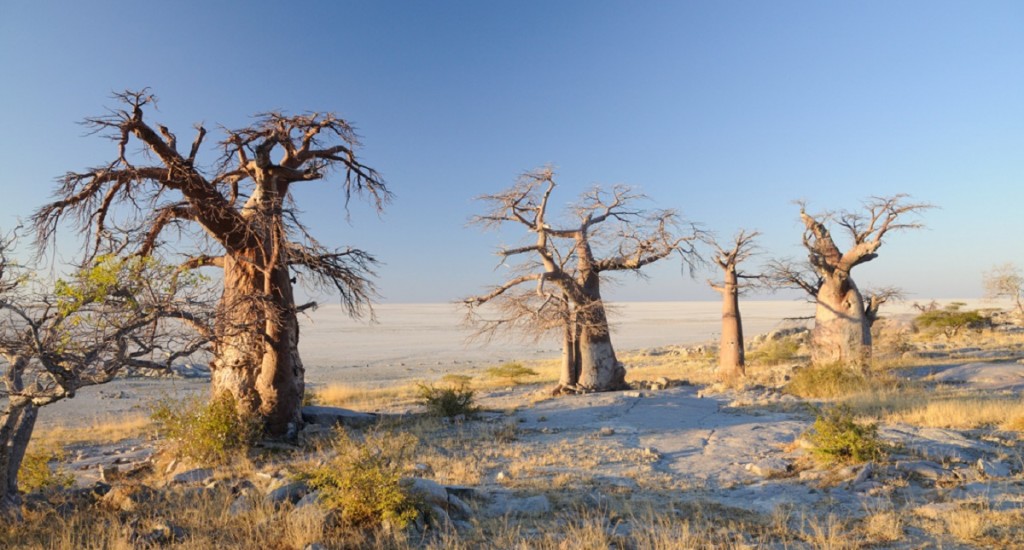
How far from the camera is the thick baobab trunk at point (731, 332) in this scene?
17.6 meters

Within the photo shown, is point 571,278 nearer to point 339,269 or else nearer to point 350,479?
point 339,269

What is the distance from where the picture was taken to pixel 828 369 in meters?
14.0

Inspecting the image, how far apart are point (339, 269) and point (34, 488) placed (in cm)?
461

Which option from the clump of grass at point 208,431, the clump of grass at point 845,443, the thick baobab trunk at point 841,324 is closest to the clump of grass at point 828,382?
the thick baobab trunk at point 841,324

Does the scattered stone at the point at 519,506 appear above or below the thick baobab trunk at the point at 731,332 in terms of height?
below

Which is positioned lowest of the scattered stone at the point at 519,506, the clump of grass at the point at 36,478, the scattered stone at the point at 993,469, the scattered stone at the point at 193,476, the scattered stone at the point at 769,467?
the scattered stone at the point at 769,467

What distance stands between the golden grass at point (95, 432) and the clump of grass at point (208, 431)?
11.4 ft

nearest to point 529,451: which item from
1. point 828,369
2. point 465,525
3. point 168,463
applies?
point 465,525

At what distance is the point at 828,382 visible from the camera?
13562 mm

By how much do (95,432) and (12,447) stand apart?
773 cm

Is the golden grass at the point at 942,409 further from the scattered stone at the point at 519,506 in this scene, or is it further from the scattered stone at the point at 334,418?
the scattered stone at the point at 334,418

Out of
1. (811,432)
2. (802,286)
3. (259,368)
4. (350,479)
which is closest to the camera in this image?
(350,479)

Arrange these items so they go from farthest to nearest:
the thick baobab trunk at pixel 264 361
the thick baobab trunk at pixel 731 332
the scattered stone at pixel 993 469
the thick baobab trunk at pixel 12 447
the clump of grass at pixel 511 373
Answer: the clump of grass at pixel 511 373 → the thick baobab trunk at pixel 731 332 → the thick baobab trunk at pixel 264 361 → the scattered stone at pixel 993 469 → the thick baobab trunk at pixel 12 447

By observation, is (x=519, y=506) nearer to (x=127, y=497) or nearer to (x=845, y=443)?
(x=127, y=497)
